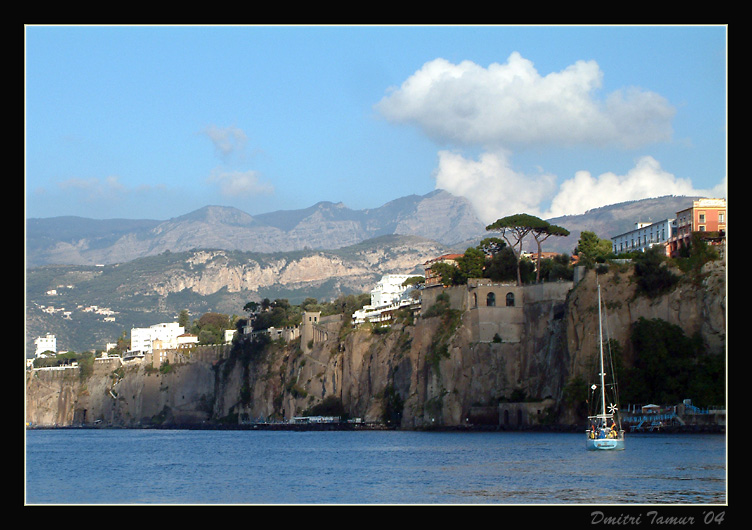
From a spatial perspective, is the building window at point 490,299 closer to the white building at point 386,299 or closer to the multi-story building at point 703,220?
the multi-story building at point 703,220

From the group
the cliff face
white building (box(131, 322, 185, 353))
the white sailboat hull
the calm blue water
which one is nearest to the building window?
the cliff face

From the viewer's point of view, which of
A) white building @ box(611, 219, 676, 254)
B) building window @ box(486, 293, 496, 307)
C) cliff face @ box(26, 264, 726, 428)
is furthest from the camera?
white building @ box(611, 219, 676, 254)

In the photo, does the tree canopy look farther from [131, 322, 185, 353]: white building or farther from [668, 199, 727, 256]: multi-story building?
[131, 322, 185, 353]: white building

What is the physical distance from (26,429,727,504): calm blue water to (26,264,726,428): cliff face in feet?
37.2

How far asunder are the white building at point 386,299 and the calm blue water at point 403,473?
4725cm

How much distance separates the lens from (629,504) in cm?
3334

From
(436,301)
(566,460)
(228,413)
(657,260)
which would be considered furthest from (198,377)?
(566,460)

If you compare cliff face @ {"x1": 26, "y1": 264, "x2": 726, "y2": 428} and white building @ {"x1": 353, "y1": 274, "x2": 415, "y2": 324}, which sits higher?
white building @ {"x1": 353, "y1": 274, "x2": 415, "y2": 324}

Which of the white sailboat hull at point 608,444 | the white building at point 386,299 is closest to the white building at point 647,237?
the white building at point 386,299

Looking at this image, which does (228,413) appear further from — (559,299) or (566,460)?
(566,460)

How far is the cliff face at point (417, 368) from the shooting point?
80312mm

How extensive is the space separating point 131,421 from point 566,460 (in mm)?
106696

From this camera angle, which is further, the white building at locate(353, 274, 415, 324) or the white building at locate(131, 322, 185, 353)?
the white building at locate(131, 322, 185, 353)

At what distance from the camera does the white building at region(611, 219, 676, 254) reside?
10144 cm
